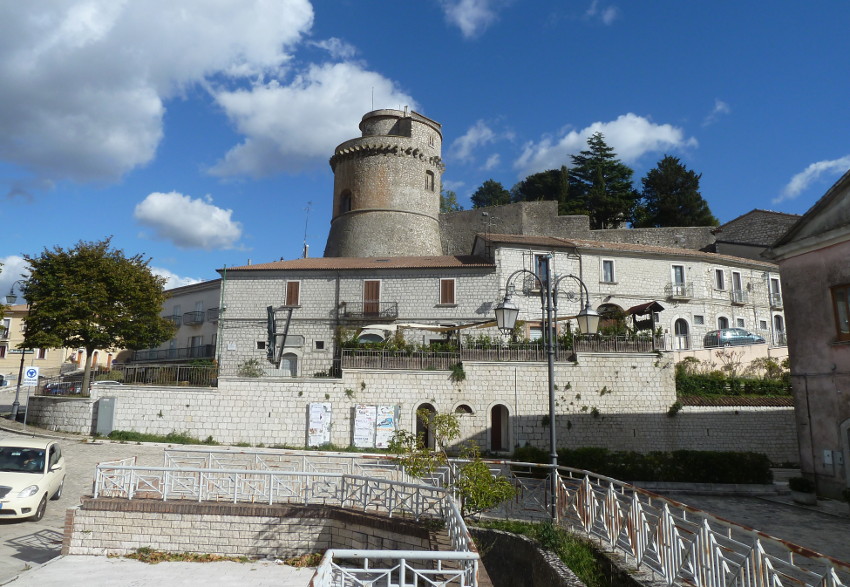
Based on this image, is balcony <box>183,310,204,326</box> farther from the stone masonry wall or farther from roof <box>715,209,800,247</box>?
roof <box>715,209,800,247</box>

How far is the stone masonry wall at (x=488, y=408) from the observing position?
21.6m

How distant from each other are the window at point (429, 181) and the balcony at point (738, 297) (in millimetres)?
20084

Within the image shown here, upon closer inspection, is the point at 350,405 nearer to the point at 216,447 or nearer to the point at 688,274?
the point at 216,447

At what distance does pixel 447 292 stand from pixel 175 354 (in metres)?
17.2

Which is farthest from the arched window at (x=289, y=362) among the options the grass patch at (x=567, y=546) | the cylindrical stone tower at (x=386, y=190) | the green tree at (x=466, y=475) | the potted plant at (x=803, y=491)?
the potted plant at (x=803, y=491)

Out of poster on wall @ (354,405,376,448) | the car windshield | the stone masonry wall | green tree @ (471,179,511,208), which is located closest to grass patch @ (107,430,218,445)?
the stone masonry wall

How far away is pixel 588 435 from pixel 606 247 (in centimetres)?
1181

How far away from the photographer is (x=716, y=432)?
22.0 metres

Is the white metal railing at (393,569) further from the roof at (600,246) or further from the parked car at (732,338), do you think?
the parked car at (732,338)

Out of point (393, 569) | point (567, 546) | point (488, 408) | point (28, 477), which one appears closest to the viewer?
point (393, 569)

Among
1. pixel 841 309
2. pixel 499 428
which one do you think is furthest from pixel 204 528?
pixel 841 309

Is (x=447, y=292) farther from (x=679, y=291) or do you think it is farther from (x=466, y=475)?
(x=466, y=475)

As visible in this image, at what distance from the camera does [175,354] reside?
110 feet

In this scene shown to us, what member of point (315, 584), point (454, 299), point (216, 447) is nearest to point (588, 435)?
point (454, 299)
